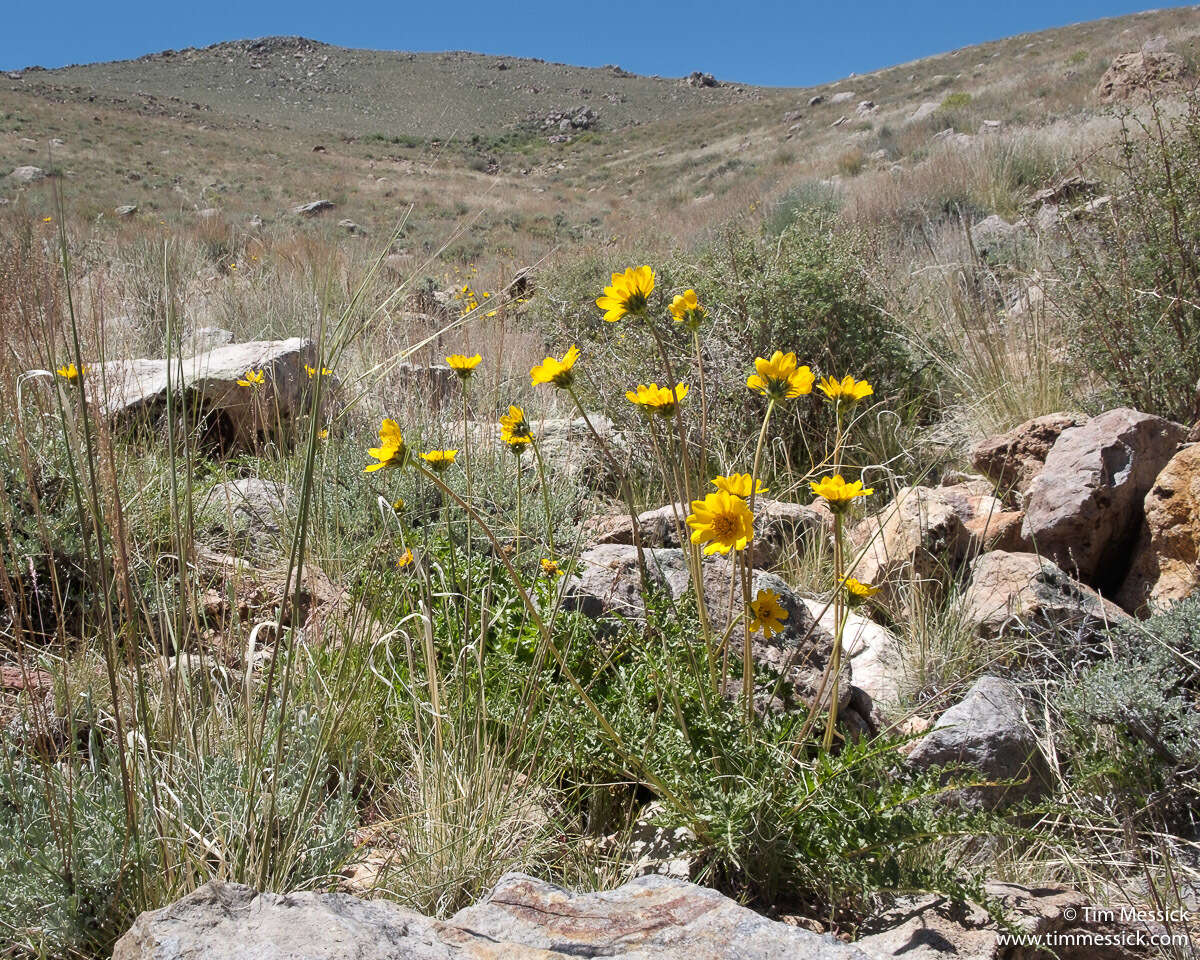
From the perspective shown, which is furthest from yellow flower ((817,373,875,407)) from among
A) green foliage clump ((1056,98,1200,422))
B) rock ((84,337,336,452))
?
rock ((84,337,336,452))

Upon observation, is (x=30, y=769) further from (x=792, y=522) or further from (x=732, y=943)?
(x=792, y=522)

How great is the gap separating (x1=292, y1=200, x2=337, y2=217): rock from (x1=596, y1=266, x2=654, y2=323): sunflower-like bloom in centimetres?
1757

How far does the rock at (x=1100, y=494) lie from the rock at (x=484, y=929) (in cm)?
199

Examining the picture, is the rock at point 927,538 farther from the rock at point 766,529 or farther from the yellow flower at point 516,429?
the yellow flower at point 516,429

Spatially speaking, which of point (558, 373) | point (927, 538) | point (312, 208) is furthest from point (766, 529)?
point (312, 208)

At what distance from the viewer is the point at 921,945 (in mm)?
1229

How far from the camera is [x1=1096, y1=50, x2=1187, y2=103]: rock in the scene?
9.79 metres

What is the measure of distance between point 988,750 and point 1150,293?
7.86 ft

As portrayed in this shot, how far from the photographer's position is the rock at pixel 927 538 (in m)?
2.62

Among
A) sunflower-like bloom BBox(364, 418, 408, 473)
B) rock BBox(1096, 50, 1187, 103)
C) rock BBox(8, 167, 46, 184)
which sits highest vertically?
rock BBox(8, 167, 46, 184)

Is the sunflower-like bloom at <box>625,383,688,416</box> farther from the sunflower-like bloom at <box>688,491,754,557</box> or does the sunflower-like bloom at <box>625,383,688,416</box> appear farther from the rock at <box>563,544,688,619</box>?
the rock at <box>563,544,688,619</box>

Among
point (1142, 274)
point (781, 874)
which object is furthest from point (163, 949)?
point (1142, 274)

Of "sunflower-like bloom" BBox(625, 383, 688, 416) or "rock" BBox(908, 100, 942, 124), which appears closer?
"sunflower-like bloom" BBox(625, 383, 688, 416)

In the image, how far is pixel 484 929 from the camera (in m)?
1.14
